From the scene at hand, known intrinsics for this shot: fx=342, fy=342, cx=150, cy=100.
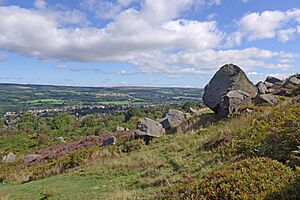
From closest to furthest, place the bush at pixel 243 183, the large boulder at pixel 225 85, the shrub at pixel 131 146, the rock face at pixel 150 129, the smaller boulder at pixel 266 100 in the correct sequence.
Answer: the bush at pixel 243 183
the shrub at pixel 131 146
the smaller boulder at pixel 266 100
the rock face at pixel 150 129
the large boulder at pixel 225 85

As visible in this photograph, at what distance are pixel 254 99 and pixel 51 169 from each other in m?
12.8

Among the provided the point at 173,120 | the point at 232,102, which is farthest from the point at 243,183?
the point at 173,120

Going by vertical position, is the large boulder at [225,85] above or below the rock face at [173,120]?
above

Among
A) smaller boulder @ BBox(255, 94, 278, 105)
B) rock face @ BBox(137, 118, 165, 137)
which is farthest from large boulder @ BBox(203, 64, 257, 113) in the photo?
rock face @ BBox(137, 118, 165, 137)

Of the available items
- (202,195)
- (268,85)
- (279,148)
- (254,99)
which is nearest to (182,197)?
(202,195)

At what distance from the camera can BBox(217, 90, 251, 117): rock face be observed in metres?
20.0

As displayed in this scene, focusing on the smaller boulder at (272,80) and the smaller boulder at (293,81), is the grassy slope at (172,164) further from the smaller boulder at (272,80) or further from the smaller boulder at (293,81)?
the smaller boulder at (272,80)

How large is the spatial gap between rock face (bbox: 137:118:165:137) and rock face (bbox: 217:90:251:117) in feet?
12.6

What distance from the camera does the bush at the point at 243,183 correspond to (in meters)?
6.43

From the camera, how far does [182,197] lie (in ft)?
23.6

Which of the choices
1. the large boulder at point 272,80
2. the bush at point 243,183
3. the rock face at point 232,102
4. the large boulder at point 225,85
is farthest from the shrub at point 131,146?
the large boulder at point 272,80

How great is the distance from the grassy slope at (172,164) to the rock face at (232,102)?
2648 mm

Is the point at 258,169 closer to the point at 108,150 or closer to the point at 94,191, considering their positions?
the point at 94,191

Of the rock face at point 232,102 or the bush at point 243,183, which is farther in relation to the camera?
the rock face at point 232,102
